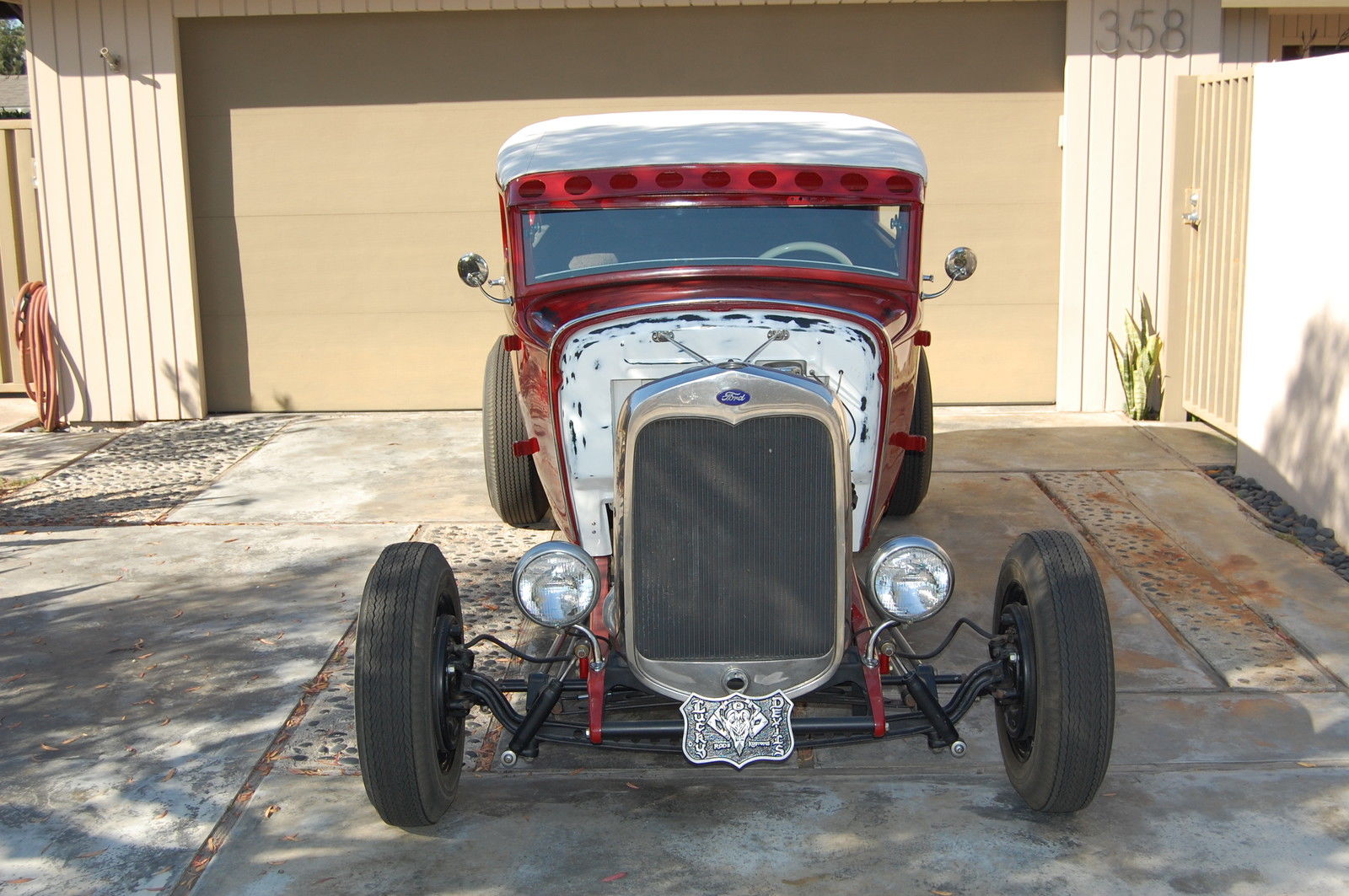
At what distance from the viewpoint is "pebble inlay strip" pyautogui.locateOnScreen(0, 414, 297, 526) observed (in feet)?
25.1

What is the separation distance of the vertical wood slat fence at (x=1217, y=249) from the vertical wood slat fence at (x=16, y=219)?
8.29 metres

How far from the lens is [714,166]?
5492 mm

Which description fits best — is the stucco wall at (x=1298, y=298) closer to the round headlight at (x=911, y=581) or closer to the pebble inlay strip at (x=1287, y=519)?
the pebble inlay strip at (x=1287, y=519)

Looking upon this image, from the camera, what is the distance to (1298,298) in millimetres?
7184

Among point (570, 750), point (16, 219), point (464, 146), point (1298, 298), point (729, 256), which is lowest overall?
point (570, 750)

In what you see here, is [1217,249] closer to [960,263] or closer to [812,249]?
[960,263]

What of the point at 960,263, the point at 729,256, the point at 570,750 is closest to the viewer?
the point at 570,750

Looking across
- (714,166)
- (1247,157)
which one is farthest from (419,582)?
(1247,157)

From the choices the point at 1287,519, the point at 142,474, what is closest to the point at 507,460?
the point at 142,474

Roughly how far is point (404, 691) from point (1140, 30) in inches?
307

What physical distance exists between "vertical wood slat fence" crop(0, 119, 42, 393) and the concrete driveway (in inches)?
134

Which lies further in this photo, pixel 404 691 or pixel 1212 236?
pixel 1212 236

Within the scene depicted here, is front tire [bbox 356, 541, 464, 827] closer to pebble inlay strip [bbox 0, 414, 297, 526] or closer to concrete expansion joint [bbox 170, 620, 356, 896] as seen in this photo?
concrete expansion joint [bbox 170, 620, 356, 896]

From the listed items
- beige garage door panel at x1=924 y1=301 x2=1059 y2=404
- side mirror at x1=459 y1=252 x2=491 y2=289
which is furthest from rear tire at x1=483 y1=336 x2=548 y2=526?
beige garage door panel at x1=924 y1=301 x2=1059 y2=404
